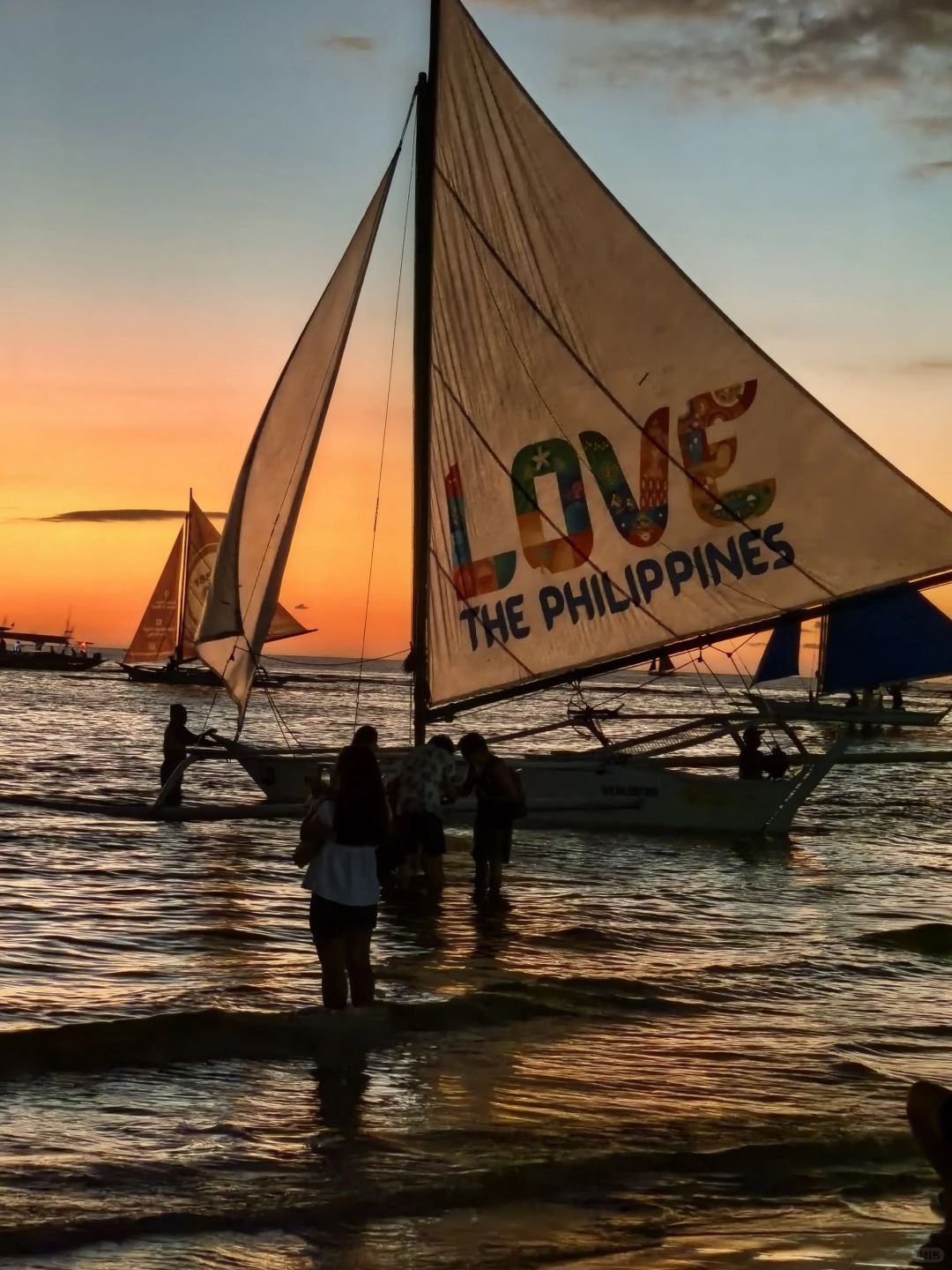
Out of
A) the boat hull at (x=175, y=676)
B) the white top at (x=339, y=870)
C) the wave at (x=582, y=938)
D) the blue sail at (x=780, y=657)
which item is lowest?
the wave at (x=582, y=938)

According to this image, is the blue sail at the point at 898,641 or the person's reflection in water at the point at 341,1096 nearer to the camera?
the person's reflection in water at the point at 341,1096

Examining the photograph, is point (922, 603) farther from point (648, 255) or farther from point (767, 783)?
point (648, 255)

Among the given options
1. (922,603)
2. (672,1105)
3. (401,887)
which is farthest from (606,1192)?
(922,603)

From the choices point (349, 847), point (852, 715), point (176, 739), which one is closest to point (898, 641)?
point (176, 739)

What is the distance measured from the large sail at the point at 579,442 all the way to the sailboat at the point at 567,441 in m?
0.02

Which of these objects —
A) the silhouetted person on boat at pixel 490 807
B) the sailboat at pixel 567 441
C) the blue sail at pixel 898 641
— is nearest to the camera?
the silhouetted person on boat at pixel 490 807

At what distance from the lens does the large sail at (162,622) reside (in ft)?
331

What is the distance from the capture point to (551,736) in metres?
68.2

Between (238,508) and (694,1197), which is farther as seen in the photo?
(238,508)

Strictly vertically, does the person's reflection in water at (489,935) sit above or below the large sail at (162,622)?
below

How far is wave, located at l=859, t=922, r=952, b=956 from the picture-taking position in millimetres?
15742

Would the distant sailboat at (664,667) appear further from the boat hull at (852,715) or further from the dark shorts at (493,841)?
the boat hull at (852,715)

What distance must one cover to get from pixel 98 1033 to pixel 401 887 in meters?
7.16

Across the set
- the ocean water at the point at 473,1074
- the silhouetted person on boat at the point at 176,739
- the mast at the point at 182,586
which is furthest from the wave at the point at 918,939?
the mast at the point at 182,586
